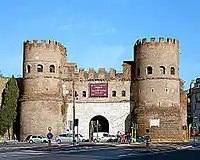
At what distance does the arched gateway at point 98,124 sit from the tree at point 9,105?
1168 cm

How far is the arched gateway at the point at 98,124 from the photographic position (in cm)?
7841

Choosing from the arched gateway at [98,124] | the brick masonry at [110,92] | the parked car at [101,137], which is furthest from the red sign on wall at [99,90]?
the parked car at [101,137]

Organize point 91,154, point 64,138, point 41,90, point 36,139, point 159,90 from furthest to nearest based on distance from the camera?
point 41,90
point 159,90
point 64,138
point 36,139
point 91,154

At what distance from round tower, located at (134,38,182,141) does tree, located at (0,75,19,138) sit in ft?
57.6

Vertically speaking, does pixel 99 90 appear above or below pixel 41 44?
below

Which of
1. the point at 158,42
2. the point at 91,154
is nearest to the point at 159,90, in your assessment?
the point at 158,42

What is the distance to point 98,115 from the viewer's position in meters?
77.4

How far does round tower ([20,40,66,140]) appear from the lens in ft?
239

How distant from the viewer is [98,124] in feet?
264

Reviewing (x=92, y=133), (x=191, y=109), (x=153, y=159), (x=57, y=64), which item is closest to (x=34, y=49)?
(x=57, y=64)

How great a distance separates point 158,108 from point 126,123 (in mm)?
6145

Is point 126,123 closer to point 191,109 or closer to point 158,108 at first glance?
point 158,108

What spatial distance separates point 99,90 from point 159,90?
366 inches

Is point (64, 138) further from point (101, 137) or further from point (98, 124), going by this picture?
point (98, 124)
